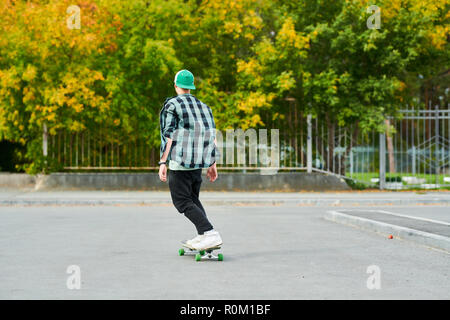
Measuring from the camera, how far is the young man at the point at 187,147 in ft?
24.4

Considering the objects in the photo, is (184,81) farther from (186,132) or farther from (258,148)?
(258,148)

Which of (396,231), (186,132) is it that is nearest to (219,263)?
(186,132)

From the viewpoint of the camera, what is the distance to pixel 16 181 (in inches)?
821

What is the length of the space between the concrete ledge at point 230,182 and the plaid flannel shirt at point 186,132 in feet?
42.5

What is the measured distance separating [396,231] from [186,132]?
13.0 feet

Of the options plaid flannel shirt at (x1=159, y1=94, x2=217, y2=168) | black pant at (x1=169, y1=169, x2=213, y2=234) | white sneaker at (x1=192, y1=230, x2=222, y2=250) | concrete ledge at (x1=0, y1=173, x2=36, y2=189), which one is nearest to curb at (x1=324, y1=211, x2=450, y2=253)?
white sneaker at (x1=192, y1=230, x2=222, y2=250)

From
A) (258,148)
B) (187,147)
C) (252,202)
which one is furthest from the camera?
(258,148)

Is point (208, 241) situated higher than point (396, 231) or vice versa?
point (208, 241)

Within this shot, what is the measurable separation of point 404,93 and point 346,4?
4271 millimetres

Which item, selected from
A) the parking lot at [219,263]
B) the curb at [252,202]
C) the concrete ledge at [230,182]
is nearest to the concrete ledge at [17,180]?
the concrete ledge at [230,182]

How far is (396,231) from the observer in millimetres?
9914

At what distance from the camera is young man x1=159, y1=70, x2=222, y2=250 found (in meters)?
7.45

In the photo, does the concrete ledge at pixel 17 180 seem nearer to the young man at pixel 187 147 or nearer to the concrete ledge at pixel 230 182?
the concrete ledge at pixel 230 182

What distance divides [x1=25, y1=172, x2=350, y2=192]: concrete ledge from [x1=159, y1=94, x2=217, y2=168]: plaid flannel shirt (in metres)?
13.0
